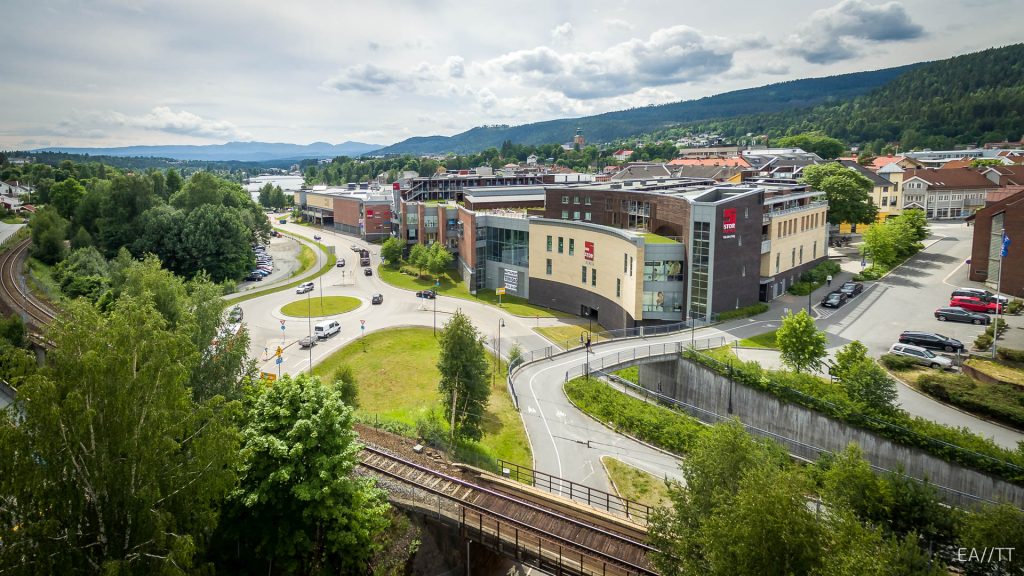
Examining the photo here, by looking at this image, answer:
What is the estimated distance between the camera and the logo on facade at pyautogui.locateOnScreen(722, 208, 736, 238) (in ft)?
156

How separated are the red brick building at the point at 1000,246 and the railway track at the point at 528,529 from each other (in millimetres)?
44785

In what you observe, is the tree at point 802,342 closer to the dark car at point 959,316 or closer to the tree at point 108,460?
the dark car at point 959,316

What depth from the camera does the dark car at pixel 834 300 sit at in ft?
171

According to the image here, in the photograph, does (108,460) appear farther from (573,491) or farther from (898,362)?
(898,362)

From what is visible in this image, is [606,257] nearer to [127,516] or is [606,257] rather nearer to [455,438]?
[455,438]

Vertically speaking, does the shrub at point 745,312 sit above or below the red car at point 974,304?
below

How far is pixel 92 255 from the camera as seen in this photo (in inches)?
2640

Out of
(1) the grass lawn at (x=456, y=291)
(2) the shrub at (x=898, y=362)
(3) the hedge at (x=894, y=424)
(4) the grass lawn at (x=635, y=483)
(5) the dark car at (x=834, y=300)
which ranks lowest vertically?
(4) the grass lawn at (x=635, y=483)

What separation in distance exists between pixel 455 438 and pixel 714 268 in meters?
26.7

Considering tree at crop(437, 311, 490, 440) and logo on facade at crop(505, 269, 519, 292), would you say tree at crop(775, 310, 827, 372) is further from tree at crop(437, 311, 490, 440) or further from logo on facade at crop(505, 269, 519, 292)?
logo on facade at crop(505, 269, 519, 292)

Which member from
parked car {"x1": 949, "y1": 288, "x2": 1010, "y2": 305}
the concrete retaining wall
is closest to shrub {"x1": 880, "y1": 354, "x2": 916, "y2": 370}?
the concrete retaining wall

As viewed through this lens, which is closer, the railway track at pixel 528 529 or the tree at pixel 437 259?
the railway track at pixel 528 529

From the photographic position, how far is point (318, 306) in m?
67.6

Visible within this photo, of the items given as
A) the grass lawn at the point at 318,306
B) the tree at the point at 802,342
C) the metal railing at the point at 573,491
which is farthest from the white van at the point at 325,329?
the tree at the point at 802,342
